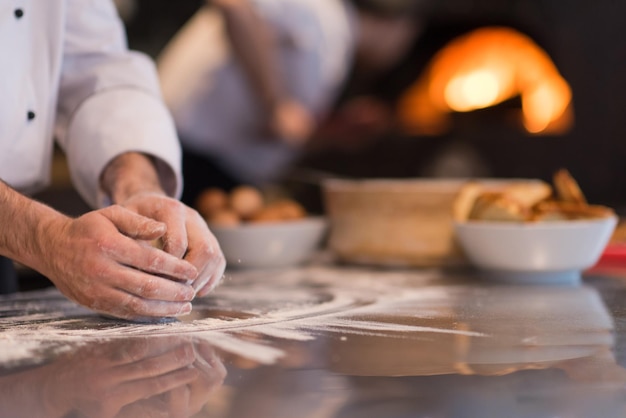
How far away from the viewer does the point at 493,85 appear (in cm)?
327

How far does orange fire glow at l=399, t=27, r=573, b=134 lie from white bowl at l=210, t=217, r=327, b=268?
2051 millimetres

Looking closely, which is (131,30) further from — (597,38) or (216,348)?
(216,348)

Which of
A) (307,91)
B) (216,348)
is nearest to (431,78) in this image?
(307,91)

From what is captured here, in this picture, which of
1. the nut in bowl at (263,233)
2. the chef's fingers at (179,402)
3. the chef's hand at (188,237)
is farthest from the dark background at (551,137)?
the chef's fingers at (179,402)

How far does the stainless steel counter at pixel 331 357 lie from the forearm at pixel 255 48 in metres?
1.22

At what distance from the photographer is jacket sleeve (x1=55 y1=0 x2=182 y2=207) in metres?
0.98

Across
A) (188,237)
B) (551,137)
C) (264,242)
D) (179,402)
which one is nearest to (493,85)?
(551,137)

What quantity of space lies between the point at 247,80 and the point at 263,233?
1104 mm

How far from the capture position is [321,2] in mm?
2307

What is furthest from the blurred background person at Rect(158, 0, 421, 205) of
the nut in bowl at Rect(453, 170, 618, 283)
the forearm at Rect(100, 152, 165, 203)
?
the nut in bowl at Rect(453, 170, 618, 283)

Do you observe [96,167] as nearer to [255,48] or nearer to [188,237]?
[188,237]

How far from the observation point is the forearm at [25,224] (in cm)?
70

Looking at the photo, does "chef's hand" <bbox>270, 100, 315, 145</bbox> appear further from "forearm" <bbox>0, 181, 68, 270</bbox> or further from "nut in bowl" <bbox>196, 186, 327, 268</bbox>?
"forearm" <bbox>0, 181, 68, 270</bbox>

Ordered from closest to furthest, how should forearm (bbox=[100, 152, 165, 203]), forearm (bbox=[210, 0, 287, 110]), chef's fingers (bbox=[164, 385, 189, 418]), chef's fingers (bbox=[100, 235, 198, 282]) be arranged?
chef's fingers (bbox=[164, 385, 189, 418]), chef's fingers (bbox=[100, 235, 198, 282]), forearm (bbox=[100, 152, 165, 203]), forearm (bbox=[210, 0, 287, 110])
